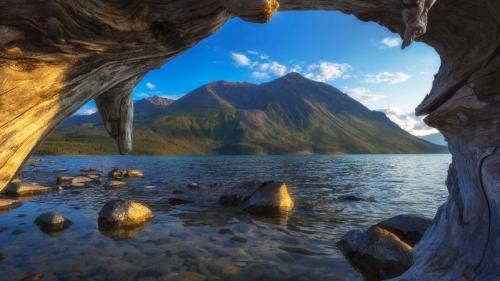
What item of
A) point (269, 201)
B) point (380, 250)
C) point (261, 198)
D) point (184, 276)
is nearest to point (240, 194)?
point (261, 198)

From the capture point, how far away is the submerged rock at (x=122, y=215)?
41.5 ft

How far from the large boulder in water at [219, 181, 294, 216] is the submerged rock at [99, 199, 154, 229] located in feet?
17.7

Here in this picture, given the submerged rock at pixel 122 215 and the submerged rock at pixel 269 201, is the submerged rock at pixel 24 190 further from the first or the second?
the submerged rock at pixel 269 201

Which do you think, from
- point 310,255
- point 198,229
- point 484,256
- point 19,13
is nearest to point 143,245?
Answer: point 198,229

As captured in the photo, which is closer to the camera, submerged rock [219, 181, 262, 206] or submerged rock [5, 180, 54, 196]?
submerged rock [219, 181, 262, 206]

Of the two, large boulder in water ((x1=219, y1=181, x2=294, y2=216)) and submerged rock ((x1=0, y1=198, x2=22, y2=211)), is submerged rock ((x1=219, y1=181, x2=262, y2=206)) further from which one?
submerged rock ((x1=0, y1=198, x2=22, y2=211))

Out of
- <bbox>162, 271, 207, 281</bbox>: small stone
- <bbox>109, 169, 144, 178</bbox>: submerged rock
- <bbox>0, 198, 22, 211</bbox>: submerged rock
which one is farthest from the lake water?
<bbox>109, 169, 144, 178</bbox>: submerged rock

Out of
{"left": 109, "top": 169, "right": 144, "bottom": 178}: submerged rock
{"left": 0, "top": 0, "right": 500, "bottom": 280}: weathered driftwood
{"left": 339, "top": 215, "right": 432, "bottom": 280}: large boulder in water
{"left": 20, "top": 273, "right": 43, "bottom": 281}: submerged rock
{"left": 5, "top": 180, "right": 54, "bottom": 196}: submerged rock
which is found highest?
{"left": 0, "top": 0, "right": 500, "bottom": 280}: weathered driftwood

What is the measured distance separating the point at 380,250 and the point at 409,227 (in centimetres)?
292

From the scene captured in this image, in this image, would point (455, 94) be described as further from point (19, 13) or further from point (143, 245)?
point (143, 245)

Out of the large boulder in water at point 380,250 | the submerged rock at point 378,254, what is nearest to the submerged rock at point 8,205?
the large boulder in water at point 380,250

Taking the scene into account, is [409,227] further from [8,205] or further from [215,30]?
[8,205]

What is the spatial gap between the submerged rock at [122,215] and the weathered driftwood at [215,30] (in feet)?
31.9

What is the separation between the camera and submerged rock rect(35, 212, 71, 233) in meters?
12.2
